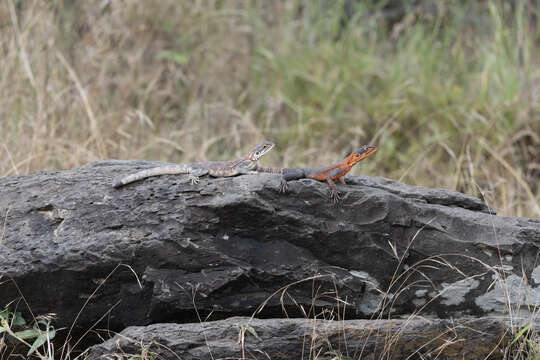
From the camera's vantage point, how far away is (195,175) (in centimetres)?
368

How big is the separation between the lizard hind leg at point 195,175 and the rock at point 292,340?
0.80 m

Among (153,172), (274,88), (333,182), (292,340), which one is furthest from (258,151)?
(274,88)

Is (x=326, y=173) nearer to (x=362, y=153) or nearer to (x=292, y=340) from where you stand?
(x=362, y=153)

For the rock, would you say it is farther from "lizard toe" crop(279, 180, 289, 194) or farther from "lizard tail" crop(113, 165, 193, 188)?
"lizard tail" crop(113, 165, 193, 188)

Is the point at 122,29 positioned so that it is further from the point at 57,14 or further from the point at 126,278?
the point at 126,278

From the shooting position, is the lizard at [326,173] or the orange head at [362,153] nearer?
the lizard at [326,173]

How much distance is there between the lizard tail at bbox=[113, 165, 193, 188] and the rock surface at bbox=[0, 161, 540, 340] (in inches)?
1.6

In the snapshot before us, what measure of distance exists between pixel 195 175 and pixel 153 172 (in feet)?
0.79

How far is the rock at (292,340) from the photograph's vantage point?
3.16m

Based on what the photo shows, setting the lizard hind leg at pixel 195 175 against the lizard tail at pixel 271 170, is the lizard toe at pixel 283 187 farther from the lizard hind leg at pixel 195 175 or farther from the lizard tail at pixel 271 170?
the lizard hind leg at pixel 195 175

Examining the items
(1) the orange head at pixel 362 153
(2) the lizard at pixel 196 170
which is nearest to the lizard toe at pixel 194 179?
(2) the lizard at pixel 196 170

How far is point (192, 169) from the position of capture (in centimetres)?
374

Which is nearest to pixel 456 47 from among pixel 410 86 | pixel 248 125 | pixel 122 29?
pixel 410 86

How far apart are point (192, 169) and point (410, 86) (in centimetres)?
453
